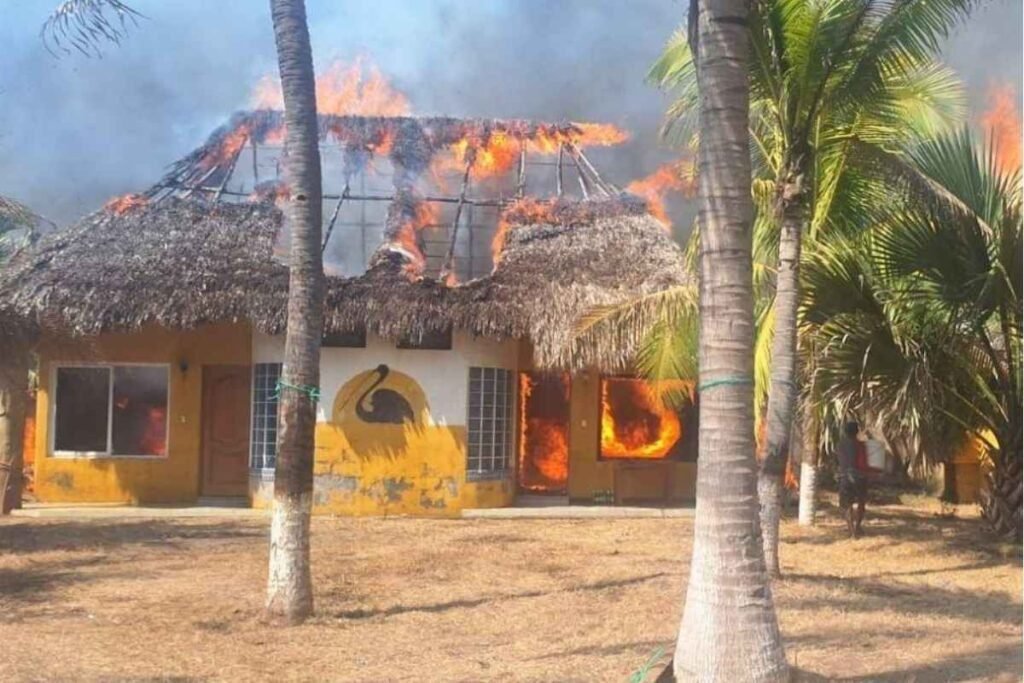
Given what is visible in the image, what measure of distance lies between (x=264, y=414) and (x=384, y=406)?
1849 millimetres

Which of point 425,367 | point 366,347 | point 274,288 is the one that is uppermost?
point 274,288

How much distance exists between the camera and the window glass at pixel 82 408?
53.7ft

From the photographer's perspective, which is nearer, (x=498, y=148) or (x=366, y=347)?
(x=366, y=347)

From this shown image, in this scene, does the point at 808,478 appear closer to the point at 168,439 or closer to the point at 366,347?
the point at 366,347

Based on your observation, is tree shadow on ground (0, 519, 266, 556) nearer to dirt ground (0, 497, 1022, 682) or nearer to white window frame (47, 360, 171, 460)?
dirt ground (0, 497, 1022, 682)

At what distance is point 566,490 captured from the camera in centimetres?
1716

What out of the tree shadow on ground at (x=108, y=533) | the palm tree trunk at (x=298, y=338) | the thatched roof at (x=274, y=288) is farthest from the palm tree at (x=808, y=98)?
the tree shadow on ground at (x=108, y=533)

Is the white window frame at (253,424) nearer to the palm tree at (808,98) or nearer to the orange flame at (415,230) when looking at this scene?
the orange flame at (415,230)

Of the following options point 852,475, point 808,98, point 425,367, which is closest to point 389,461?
point 425,367

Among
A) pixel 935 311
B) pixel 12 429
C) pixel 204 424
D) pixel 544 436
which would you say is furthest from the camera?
pixel 544 436

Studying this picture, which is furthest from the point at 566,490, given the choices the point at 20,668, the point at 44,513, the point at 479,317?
the point at 20,668

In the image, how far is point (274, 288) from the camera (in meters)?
14.8

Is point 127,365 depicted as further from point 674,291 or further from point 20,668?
point 20,668

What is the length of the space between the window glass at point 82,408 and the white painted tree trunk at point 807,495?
9631 mm
